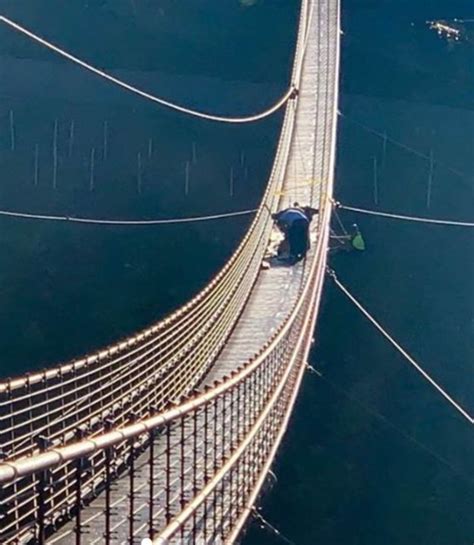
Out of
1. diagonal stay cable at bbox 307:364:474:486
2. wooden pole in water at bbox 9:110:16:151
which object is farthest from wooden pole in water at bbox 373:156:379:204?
wooden pole in water at bbox 9:110:16:151

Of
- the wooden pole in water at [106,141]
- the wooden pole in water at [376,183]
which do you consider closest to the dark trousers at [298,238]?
the wooden pole in water at [106,141]

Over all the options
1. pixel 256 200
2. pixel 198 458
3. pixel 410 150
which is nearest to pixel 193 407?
pixel 198 458

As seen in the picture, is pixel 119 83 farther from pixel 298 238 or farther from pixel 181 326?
pixel 298 238

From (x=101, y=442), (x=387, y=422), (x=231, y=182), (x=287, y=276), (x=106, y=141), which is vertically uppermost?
(x=101, y=442)

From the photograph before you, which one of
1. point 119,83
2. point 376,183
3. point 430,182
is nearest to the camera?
point 119,83

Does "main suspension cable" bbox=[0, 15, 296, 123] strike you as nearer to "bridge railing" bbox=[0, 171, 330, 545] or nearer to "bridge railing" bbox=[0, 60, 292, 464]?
"bridge railing" bbox=[0, 60, 292, 464]

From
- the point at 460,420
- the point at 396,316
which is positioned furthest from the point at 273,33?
the point at 460,420

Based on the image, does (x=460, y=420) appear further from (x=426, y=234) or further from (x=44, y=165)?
(x=44, y=165)
